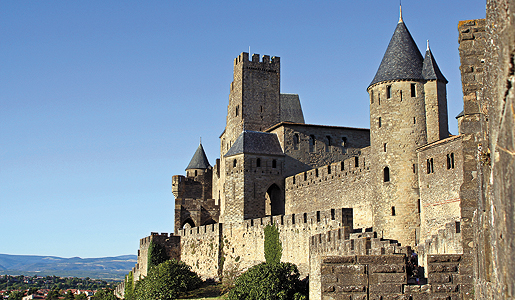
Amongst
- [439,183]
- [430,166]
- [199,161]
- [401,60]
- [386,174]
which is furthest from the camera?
[199,161]

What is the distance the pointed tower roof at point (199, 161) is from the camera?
60959mm

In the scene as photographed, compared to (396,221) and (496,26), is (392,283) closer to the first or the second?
(496,26)

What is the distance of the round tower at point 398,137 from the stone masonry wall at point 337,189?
181cm

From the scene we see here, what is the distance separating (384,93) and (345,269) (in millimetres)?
22690

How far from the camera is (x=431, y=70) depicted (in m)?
31.1

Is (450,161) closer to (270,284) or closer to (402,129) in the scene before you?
(402,129)

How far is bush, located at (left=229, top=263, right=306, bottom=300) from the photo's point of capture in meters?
27.0

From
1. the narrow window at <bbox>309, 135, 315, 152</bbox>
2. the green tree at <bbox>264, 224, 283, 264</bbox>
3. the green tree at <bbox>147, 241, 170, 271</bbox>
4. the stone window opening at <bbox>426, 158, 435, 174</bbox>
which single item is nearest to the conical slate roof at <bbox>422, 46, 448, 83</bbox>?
the stone window opening at <bbox>426, 158, 435, 174</bbox>

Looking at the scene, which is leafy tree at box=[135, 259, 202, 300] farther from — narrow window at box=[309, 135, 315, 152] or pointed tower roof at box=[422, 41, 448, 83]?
pointed tower roof at box=[422, 41, 448, 83]

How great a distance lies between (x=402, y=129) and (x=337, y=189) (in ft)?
24.7

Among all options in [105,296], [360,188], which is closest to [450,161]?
[360,188]

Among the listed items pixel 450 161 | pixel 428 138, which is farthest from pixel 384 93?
pixel 450 161

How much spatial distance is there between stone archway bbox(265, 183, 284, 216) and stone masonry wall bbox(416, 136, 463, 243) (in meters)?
15.7

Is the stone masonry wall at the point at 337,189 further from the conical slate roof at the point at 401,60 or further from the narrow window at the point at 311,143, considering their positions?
the conical slate roof at the point at 401,60
